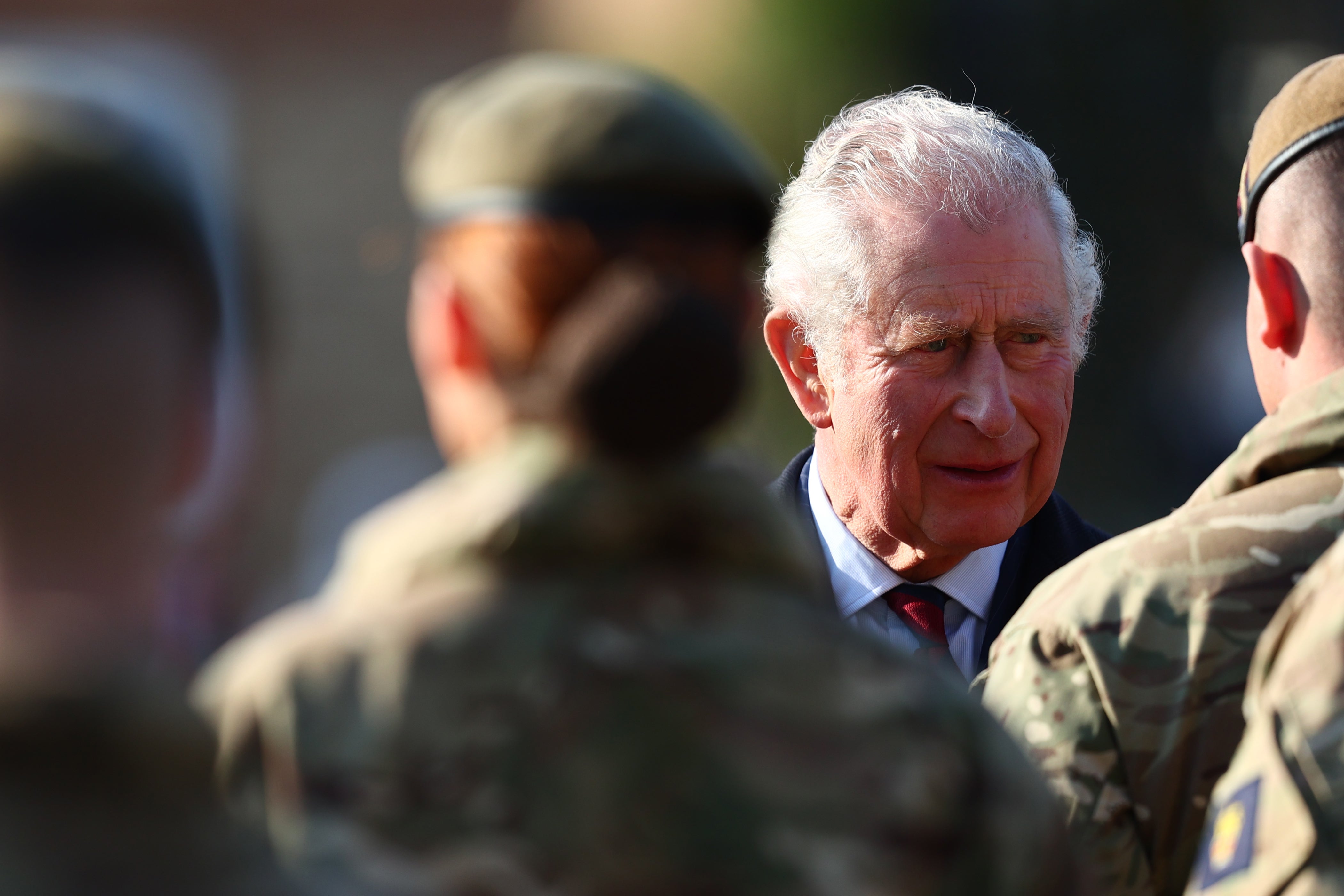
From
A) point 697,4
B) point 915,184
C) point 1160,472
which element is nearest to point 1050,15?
point 697,4

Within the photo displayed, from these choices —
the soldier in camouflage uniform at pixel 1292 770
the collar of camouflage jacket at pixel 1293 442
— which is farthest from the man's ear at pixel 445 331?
the collar of camouflage jacket at pixel 1293 442

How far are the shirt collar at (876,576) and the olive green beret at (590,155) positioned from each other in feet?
6.31

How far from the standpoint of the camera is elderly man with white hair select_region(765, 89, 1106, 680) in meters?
3.47

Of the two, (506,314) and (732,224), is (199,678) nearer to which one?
(506,314)

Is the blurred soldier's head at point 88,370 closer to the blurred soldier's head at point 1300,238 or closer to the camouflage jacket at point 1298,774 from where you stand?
the camouflage jacket at point 1298,774

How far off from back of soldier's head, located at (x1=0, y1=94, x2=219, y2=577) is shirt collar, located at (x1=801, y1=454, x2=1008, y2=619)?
7.21 ft

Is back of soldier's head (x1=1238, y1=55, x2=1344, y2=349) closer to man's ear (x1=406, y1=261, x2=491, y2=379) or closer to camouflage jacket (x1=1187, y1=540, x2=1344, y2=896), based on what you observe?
camouflage jacket (x1=1187, y1=540, x2=1344, y2=896)

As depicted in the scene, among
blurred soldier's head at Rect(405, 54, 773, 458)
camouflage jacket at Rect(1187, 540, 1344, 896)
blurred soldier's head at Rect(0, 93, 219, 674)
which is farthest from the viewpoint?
camouflage jacket at Rect(1187, 540, 1344, 896)

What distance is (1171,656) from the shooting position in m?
2.30

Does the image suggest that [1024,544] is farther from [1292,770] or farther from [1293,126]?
[1292,770]

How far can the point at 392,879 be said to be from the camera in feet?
4.99

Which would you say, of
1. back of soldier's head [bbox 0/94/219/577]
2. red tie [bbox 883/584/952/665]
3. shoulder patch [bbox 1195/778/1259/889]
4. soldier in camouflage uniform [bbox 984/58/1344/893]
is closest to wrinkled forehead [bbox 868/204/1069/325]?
red tie [bbox 883/584/952/665]

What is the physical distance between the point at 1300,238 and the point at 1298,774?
1013 millimetres

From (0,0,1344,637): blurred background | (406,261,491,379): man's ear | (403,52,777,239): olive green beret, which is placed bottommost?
(0,0,1344,637): blurred background
